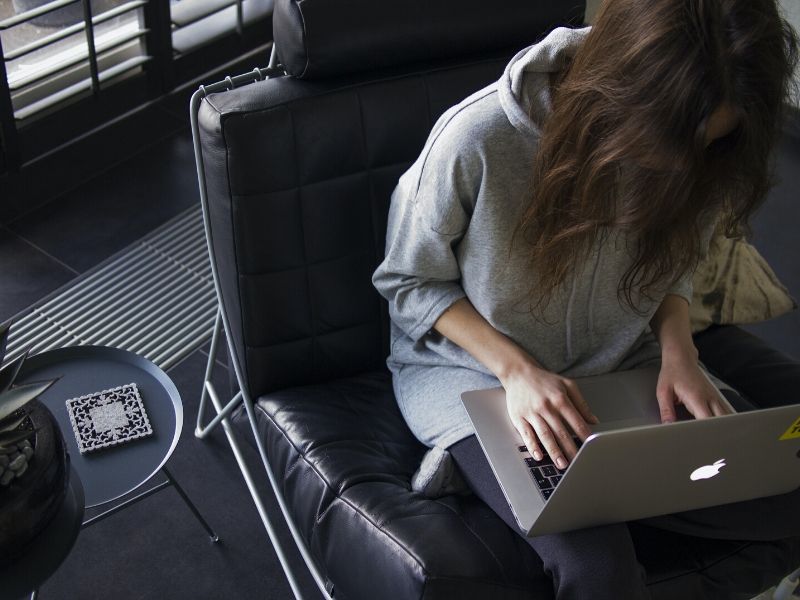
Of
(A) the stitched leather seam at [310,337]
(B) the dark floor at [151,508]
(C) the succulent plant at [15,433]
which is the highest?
(C) the succulent plant at [15,433]

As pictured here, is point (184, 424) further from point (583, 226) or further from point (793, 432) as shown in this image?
point (793, 432)

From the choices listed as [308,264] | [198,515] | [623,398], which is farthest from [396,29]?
[198,515]

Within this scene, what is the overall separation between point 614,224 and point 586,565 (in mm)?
418

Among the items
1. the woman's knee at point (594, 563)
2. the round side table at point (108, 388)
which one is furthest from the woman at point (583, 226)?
the round side table at point (108, 388)

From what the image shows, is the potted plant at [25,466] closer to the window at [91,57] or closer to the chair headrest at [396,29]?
the chair headrest at [396,29]

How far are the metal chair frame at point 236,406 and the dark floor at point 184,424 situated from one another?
46 mm

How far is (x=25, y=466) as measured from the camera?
101 centimetres

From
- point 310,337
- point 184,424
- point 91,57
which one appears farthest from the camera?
point 91,57

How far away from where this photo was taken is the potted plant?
994 mm

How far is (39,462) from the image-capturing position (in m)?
1.02

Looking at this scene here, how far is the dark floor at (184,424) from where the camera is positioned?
1.53 meters

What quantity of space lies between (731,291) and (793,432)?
0.49m

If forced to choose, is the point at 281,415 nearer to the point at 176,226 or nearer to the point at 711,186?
the point at 711,186

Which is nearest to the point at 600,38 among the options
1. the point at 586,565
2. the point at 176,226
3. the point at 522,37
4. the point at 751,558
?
the point at 522,37
